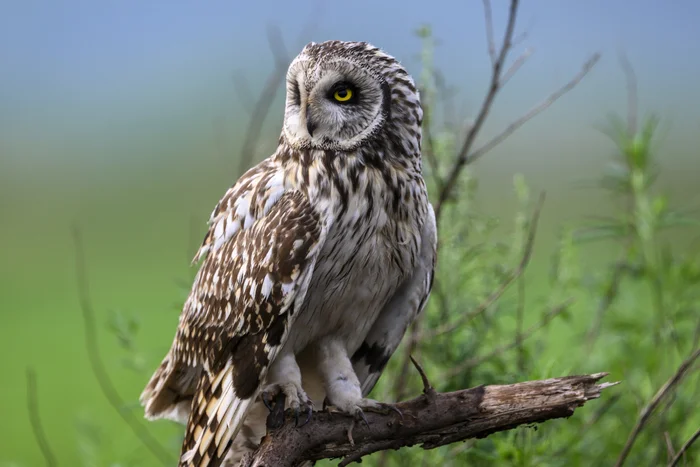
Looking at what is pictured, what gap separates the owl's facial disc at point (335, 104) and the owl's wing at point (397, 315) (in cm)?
34

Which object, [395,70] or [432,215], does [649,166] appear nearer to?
[432,215]

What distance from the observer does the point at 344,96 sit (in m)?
2.10

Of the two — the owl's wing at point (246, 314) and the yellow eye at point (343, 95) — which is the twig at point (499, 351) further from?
the yellow eye at point (343, 95)

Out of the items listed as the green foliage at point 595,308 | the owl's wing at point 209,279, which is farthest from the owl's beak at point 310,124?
the green foliage at point 595,308

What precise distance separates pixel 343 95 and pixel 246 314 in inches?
23.8

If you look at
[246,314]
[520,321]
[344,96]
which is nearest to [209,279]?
[246,314]

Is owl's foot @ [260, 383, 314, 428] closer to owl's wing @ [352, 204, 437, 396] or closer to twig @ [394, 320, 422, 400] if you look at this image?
owl's wing @ [352, 204, 437, 396]

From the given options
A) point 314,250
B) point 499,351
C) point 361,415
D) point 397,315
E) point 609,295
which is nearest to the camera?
point 314,250

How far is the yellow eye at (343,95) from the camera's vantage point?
6.85 ft

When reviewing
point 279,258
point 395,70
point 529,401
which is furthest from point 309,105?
point 529,401

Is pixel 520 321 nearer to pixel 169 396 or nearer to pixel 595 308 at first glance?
pixel 595 308

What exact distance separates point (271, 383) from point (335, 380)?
0.68 feet

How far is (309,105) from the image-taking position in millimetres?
2068

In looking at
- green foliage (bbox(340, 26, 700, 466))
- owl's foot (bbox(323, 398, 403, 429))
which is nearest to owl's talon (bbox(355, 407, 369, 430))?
owl's foot (bbox(323, 398, 403, 429))
